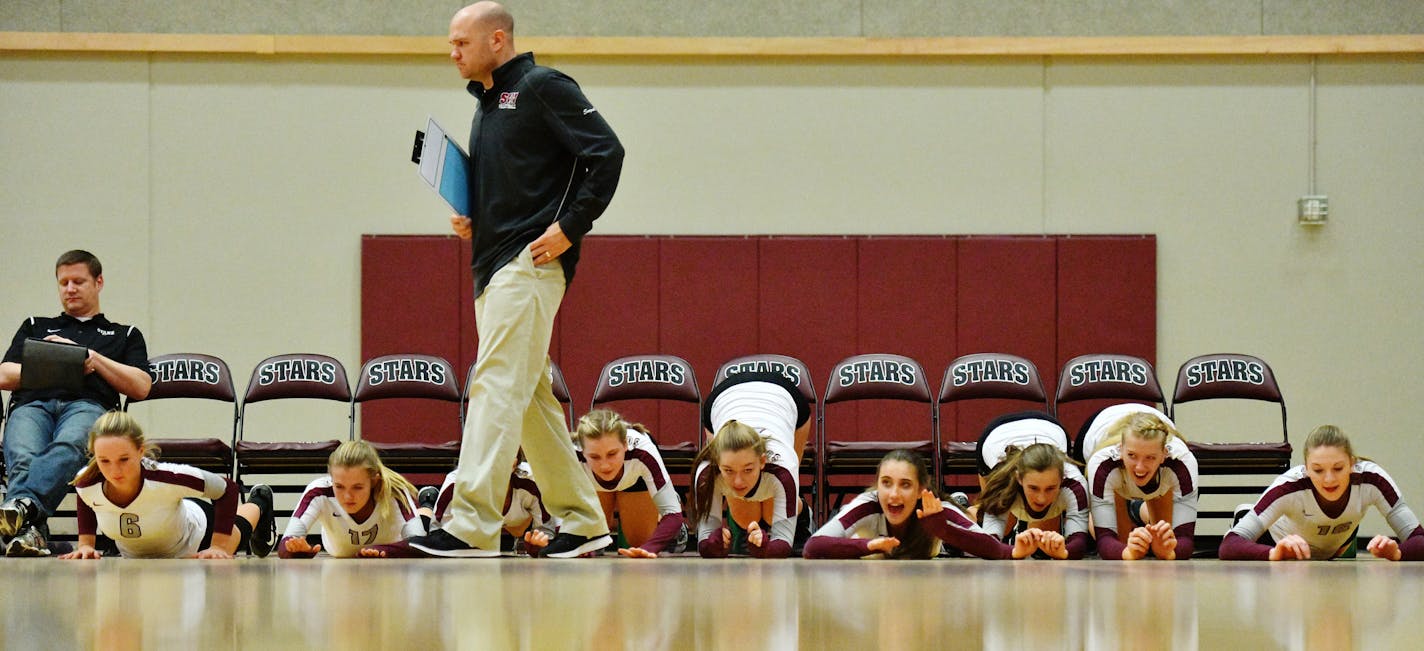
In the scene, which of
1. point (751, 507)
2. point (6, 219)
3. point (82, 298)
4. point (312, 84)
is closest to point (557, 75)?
point (751, 507)

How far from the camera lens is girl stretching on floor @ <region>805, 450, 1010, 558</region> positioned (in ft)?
14.2

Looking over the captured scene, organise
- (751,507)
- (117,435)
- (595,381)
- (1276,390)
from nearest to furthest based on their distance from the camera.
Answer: (117,435) < (751,507) < (1276,390) < (595,381)

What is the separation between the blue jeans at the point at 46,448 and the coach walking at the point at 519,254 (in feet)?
7.46

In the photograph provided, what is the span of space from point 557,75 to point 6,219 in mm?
6412

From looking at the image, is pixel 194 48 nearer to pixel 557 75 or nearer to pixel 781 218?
pixel 781 218

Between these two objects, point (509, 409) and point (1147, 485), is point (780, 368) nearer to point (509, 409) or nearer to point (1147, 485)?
point (1147, 485)

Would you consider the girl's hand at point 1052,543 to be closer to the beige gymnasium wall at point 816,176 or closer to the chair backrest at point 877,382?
the chair backrest at point 877,382

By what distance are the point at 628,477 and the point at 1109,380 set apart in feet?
10.2

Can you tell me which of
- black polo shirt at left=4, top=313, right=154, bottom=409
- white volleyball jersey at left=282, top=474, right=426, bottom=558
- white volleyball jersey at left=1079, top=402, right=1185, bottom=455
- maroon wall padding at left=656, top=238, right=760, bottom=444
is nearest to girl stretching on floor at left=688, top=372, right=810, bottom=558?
white volleyball jersey at left=282, top=474, right=426, bottom=558

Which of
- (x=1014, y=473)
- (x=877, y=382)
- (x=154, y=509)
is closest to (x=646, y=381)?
(x=877, y=382)

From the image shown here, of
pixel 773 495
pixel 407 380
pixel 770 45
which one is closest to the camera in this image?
pixel 773 495

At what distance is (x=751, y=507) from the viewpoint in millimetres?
5121

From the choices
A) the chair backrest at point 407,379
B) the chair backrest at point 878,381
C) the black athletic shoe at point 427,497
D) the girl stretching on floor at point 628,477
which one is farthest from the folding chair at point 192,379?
A: the chair backrest at point 878,381

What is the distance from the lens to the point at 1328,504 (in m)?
4.97
